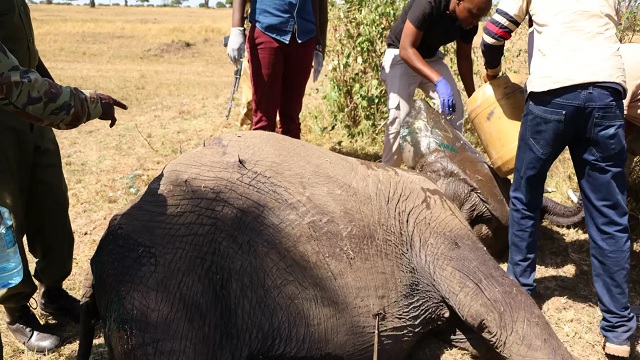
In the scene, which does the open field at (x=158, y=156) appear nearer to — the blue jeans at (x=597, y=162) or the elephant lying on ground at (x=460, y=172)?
the blue jeans at (x=597, y=162)

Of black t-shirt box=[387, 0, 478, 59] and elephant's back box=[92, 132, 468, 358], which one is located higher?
black t-shirt box=[387, 0, 478, 59]

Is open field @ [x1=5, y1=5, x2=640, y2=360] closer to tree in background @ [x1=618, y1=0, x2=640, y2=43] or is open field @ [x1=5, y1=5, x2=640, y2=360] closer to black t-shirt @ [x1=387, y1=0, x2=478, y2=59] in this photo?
tree in background @ [x1=618, y1=0, x2=640, y2=43]

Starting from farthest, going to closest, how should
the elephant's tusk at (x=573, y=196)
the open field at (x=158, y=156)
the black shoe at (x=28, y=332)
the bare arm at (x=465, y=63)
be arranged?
the elephant's tusk at (x=573, y=196) < the bare arm at (x=465, y=63) < the open field at (x=158, y=156) < the black shoe at (x=28, y=332)

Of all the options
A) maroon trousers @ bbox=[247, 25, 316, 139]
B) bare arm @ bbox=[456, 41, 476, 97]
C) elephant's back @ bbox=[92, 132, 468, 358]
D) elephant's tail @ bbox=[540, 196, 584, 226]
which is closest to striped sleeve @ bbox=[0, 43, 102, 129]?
elephant's back @ bbox=[92, 132, 468, 358]

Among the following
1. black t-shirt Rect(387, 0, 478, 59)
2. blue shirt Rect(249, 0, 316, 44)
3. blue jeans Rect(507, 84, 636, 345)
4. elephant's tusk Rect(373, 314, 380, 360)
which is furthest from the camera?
blue shirt Rect(249, 0, 316, 44)

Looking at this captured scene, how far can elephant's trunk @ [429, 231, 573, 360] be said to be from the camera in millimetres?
2484

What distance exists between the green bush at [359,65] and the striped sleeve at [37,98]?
4083 mm

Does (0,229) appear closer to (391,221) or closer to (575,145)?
(391,221)

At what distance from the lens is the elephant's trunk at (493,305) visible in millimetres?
2484

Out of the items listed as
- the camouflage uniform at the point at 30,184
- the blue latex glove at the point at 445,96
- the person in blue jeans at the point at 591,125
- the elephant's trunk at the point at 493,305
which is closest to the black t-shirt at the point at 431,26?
the blue latex glove at the point at 445,96

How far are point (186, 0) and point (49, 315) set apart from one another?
91.6 metres

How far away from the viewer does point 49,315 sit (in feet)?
10.9

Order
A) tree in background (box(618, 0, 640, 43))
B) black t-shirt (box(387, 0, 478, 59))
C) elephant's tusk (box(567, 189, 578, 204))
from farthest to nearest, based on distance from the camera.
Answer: tree in background (box(618, 0, 640, 43)) < elephant's tusk (box(567, 189, 578, 204)) < black t-shirt (box(387, 0, 478, 59))

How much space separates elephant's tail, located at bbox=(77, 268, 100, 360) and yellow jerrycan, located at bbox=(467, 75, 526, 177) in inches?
94.3
